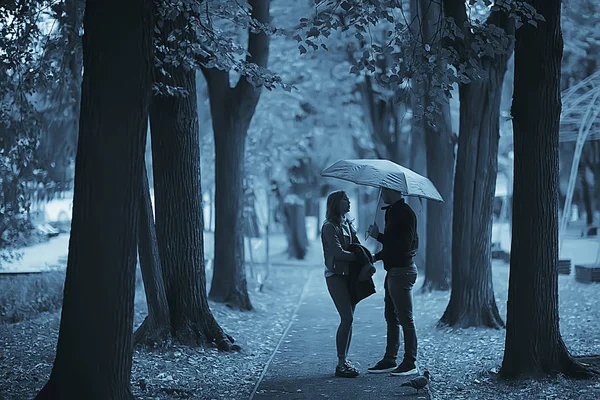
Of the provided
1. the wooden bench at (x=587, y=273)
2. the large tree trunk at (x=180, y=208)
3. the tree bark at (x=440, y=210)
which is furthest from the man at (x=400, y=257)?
the wooden bench at (x=587, y=273)

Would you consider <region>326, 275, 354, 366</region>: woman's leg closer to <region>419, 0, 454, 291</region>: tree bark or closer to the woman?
the woman

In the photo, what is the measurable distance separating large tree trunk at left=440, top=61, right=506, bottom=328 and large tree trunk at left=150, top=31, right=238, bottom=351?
437cm

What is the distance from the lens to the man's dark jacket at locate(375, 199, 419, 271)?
9180 mm

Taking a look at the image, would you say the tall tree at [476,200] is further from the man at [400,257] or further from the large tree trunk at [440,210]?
the large tree trunk at [440,210]

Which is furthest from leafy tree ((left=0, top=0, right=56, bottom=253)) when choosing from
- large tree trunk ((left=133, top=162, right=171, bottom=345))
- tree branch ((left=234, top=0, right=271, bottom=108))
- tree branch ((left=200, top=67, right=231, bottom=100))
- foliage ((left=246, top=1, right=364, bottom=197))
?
foliage ((left=246, top=1, right=364, bottom=197))

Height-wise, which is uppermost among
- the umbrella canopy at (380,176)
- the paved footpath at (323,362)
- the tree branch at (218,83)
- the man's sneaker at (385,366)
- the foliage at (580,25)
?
→ the foliage at (580,25)

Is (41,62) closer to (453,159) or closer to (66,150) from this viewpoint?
(66,150)

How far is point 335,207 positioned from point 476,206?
17.9 ft

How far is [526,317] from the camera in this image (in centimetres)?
891

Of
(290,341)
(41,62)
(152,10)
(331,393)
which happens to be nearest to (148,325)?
(290,341)

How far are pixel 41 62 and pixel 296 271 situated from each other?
17734mm

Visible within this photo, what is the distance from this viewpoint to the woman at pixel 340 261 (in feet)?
30.2

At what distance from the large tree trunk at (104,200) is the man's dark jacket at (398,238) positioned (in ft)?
11.1

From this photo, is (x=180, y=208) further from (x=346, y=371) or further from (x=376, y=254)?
(x=346, y=371)
